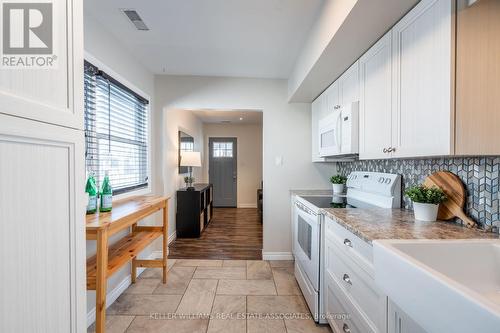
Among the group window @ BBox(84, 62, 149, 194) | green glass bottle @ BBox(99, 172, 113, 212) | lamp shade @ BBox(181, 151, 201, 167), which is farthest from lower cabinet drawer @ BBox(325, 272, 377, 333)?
lamp shade @ BBox(181, 151, 201, 167)

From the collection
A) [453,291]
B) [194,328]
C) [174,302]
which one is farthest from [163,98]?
[453,291]

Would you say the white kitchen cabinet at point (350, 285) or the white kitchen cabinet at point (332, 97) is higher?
the white kitchen cabinet at point (332, 97)

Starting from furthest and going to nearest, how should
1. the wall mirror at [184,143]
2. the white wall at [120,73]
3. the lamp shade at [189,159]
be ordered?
the wall mirror at [184,143] < the lamp shade at [189,159] < the white wall at [120,73]

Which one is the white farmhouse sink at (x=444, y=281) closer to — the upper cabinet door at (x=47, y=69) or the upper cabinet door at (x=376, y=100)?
the upper cabinet door at (x=376, y=100)

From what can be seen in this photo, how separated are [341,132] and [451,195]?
0.94m

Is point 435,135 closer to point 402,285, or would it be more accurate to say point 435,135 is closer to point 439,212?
point 439,212

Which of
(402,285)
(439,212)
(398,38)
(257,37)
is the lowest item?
(402,285)

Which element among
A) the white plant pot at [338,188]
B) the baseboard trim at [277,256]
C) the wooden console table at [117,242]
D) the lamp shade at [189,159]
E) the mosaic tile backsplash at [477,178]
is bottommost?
the baseboard trim at [277,256]

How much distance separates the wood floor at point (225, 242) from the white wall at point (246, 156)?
4.62ft

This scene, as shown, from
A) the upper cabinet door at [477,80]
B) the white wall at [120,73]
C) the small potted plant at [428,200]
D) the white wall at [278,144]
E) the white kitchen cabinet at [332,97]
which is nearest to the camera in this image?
the upper cabinet door at [477,80]

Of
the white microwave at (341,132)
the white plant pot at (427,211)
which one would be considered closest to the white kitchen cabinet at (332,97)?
the white microwave at (341,132)

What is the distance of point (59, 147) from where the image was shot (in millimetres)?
745

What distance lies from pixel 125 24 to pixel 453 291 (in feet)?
8.84

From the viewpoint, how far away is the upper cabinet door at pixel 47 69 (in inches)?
24.1
